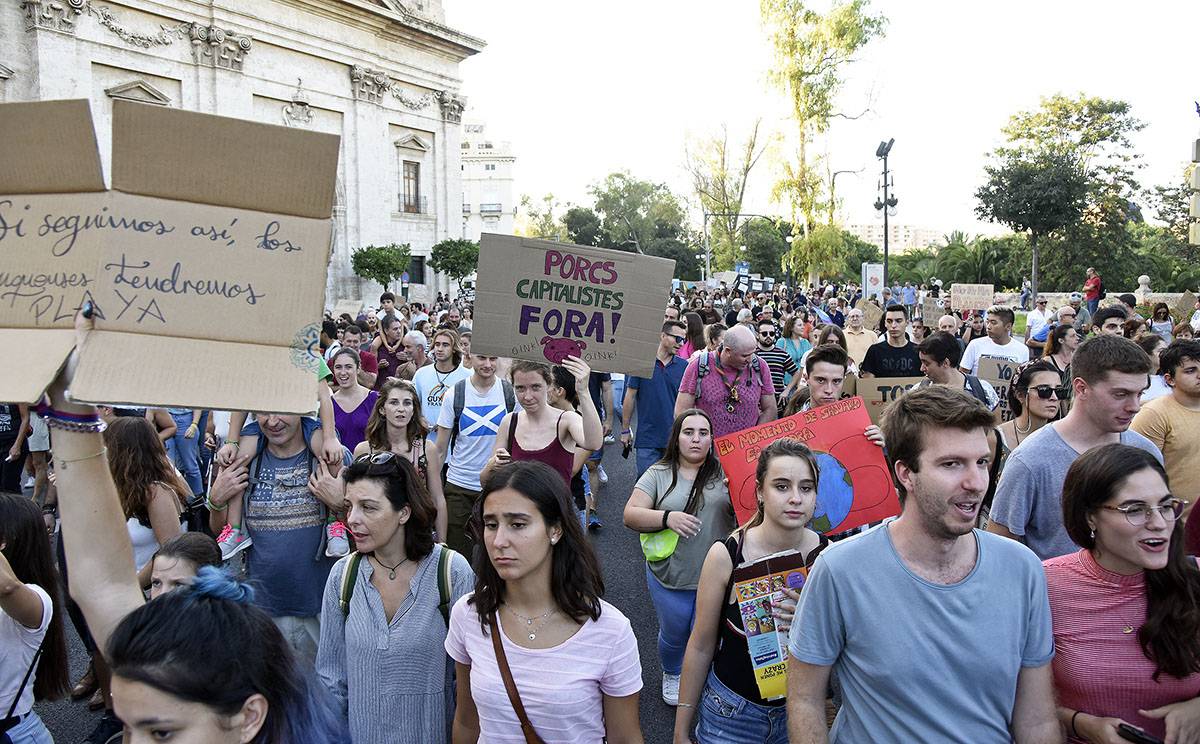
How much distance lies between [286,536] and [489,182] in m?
108

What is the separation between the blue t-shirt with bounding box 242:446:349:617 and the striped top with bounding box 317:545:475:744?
0.97 meters

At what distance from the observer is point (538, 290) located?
15.9 ft

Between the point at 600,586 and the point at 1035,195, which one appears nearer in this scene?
the point at 600,586

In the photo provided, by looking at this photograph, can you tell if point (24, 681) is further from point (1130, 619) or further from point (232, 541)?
point (1130, 619)

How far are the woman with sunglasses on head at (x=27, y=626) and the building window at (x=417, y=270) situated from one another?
36312 millimetres

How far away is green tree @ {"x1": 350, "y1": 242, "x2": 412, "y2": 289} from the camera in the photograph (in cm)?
3378

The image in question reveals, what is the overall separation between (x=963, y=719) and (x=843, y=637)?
0.34 m

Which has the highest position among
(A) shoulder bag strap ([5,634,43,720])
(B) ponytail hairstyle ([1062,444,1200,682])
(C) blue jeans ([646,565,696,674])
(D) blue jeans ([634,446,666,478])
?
(B) ponytail hairstyle ([1062,444,1200,682])

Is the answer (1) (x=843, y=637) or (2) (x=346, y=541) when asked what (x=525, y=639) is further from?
(2) (x=346, y=541)

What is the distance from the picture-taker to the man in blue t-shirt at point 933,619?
212cm

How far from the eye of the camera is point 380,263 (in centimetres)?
3372

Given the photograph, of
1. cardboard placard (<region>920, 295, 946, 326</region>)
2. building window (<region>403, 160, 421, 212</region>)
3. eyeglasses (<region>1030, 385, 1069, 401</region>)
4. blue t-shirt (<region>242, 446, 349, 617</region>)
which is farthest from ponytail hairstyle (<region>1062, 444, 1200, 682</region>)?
building window (<region>403, 160, 421, 212</region>)

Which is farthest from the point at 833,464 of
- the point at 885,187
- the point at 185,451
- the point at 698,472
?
the point at 885,187

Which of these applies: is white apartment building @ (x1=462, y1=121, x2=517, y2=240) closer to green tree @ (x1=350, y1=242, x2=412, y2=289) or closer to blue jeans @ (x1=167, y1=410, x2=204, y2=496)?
green tree @ (x1=350, y1=242, x2=412, y2=289)
